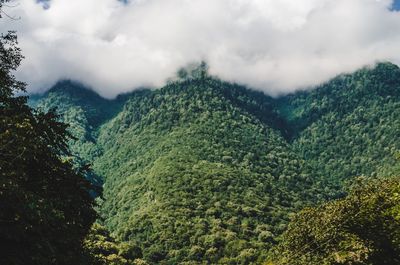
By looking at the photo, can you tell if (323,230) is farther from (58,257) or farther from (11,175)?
(11,175)

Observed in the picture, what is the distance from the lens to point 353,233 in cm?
5881

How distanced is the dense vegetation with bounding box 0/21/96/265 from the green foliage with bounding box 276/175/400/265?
33.2 m

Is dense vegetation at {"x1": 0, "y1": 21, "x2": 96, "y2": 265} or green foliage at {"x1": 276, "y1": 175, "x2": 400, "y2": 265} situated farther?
green foliage at {"x1": 276, "y1": 175, "x2": 400, "y2": 265}

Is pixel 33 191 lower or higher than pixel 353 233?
higher

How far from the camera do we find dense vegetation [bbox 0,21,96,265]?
57.2 feet

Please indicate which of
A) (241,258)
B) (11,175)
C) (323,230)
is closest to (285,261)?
(323,230)

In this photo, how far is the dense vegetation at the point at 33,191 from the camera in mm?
17422

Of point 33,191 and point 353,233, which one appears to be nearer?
point 33,191

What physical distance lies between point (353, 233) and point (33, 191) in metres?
42.7

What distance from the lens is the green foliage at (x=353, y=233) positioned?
180 feet

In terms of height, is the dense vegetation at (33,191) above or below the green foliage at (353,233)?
above

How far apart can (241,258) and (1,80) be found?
185 metres

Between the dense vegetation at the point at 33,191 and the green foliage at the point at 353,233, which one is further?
the green foliage at the point at 353,233

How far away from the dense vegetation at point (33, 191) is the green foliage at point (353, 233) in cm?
3319
